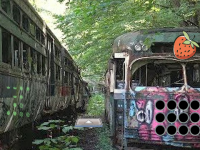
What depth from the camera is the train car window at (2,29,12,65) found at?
542 centimetres

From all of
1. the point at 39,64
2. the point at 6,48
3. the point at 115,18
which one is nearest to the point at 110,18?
the point at 115,18

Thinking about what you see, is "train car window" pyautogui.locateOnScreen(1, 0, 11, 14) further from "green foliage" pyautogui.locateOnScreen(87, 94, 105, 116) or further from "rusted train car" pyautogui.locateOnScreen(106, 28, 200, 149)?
"green foliage" pyautogui.locateOnScreen(87, 94, 105, 116)

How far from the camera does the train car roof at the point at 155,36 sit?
6.83m

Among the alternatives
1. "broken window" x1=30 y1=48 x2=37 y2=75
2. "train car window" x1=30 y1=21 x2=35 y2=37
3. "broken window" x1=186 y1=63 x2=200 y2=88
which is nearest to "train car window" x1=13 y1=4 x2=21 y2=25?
"train car window" x1=30 y1=21 x2=35 y2=37

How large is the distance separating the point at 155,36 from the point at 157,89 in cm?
113

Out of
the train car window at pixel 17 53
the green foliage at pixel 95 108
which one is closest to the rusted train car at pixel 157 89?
the train car window at pixel 17 53

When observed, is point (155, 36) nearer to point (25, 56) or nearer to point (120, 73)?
point (120, 73)

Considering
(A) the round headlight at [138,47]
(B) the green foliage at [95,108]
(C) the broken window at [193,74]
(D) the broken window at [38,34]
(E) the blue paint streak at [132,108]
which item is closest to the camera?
(E) the blue paint streak at [132,108]

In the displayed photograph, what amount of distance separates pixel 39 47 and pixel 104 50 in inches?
280

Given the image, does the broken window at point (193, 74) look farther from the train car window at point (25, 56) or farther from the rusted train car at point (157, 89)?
the train car window at point (25, 56)

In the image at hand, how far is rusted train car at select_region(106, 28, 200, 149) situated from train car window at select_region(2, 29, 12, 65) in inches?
90.7

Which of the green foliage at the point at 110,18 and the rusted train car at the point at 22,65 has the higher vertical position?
the green foliage at the point at 110,18

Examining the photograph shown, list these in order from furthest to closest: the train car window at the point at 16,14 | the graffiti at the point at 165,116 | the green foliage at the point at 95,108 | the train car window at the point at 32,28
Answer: the green foliage at the point at 95,108, the train car window at the point at 32,28, the graffiti at the point at 165,116, the train car window at the point at 16,14

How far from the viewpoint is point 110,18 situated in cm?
1079
